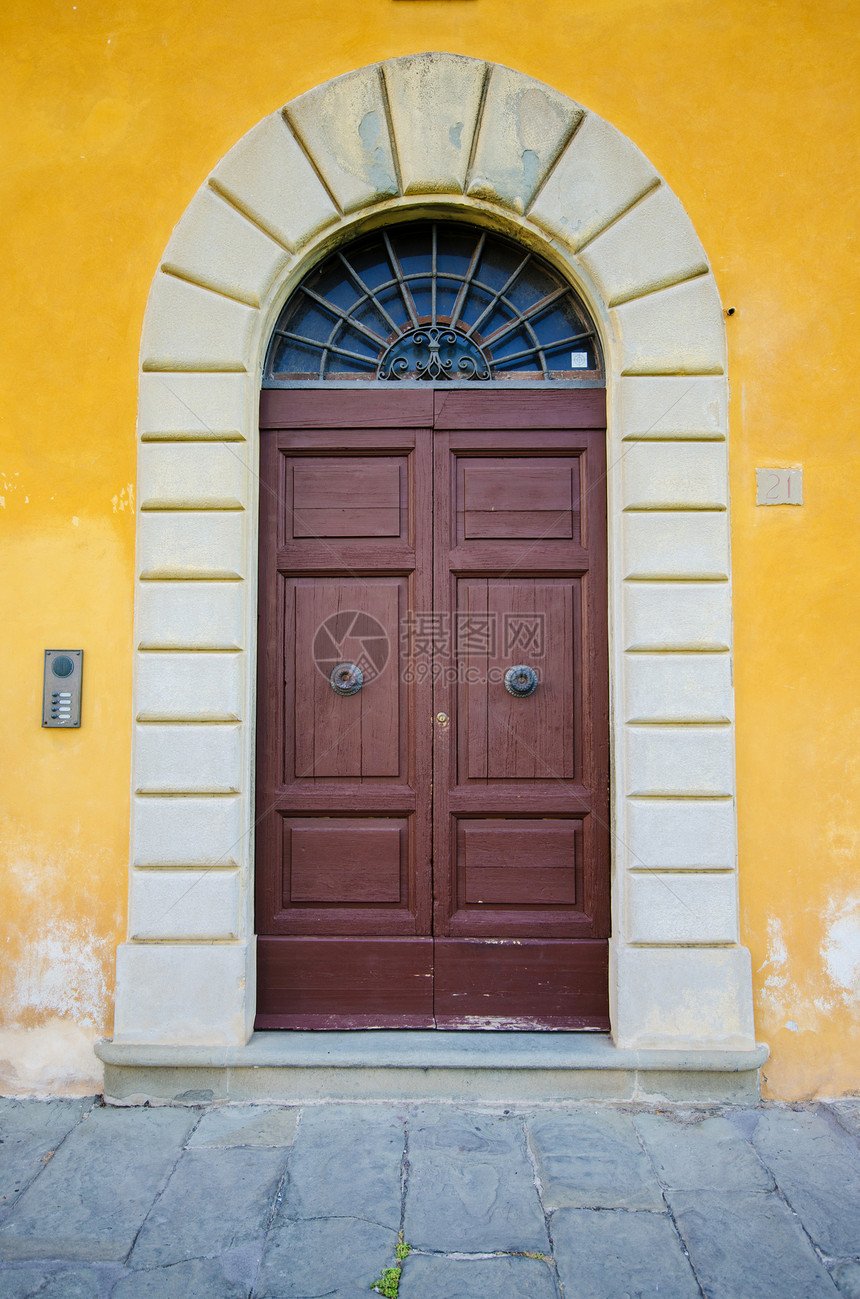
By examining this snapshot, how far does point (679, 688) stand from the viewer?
3.41 m

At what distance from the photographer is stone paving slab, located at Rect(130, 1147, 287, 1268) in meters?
2.43

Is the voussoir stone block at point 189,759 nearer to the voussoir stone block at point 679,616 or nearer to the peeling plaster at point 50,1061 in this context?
the peeling plaster at point 50,1061

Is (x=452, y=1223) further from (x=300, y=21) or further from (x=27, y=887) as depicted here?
(x=300, y=21)

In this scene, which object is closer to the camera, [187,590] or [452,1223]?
[452,1223]

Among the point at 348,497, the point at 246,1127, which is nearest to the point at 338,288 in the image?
the point at 348,497

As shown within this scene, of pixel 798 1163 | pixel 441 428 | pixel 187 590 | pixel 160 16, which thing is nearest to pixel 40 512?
pixel 187 590

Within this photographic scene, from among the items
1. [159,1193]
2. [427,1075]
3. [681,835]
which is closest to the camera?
[159,1193]

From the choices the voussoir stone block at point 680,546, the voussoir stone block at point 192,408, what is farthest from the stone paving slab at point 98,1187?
the voussoir stone block at point 680,546

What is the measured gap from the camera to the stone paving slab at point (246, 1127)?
9.79 feet

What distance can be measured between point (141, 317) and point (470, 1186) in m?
3.70

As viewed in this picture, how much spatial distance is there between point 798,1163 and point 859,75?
448 centimetres

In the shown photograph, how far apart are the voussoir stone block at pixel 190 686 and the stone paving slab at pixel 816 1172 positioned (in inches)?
106

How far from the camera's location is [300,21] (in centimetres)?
355

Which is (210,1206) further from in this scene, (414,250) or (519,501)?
(414,250)
